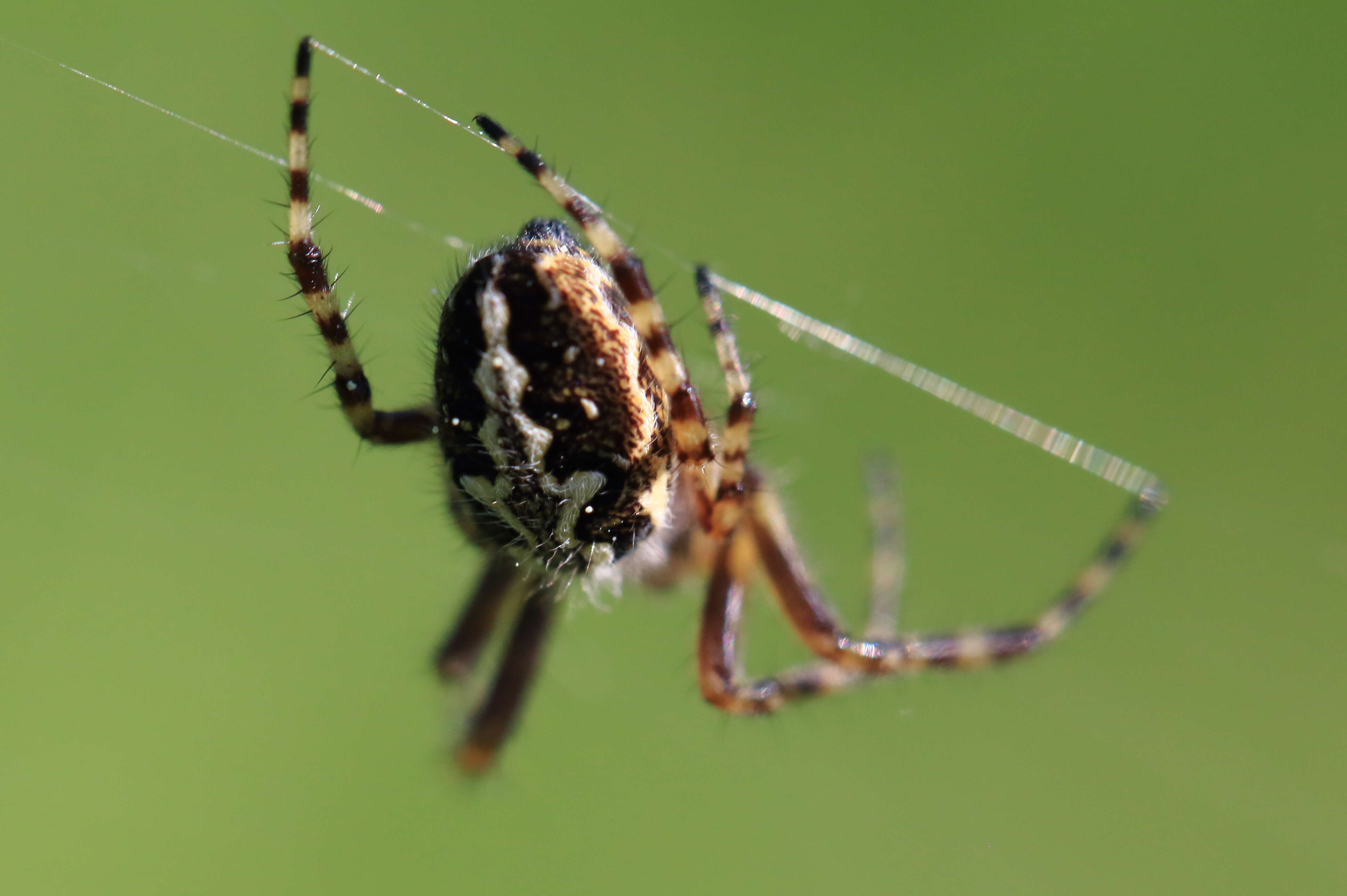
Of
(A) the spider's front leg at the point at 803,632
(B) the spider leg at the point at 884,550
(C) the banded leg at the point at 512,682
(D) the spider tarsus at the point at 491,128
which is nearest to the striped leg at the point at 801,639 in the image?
(A) the spider's front leg at the point at 803,632

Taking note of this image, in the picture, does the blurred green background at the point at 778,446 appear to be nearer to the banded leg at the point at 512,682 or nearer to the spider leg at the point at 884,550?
the spider leg at the point at 884,550

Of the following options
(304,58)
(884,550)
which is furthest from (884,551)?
(304,58)

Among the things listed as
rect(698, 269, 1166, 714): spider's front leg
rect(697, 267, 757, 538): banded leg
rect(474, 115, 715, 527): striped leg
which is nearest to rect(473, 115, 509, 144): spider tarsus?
rect(474, 115, 715, 527): striped leg

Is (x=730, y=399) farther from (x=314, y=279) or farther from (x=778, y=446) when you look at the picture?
(x=778, y=446)

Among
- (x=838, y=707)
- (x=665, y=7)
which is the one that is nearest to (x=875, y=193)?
(x=665, y=7)

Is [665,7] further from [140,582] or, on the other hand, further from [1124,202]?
[140,582]

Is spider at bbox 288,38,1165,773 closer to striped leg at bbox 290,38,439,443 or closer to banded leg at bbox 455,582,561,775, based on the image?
striped leg at bbox 290,38,439,443
